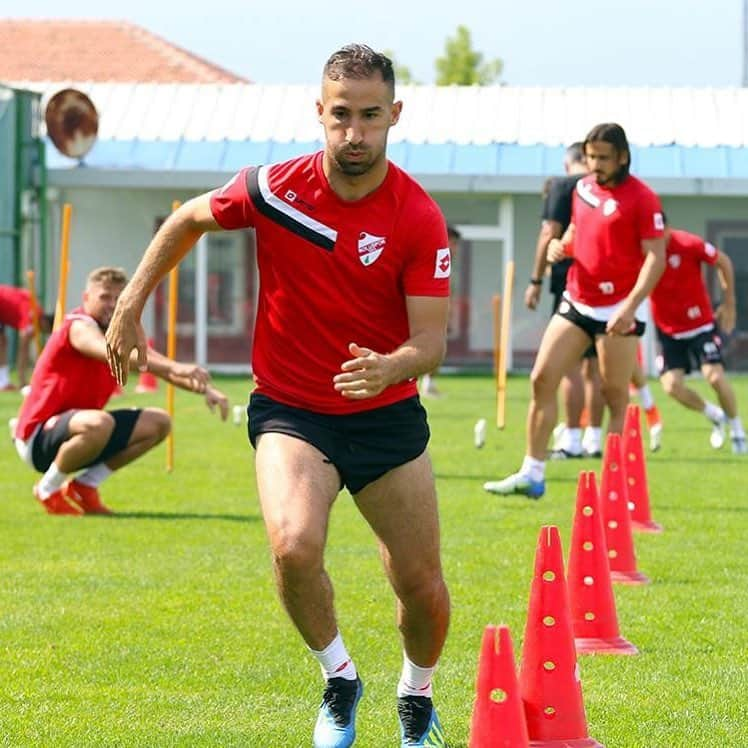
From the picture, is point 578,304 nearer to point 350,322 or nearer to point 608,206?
point 608,206

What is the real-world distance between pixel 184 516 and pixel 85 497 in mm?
652

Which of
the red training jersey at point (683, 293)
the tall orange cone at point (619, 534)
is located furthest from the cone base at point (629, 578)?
the red training jersey at point (683, 293)

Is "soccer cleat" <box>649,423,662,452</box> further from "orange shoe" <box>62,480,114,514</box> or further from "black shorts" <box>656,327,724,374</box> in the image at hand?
"orange shoe" <box>62,480,114,514</box>

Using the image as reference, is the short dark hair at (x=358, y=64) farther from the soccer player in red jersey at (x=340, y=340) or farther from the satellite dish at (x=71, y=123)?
the satellite dish at (x=71, y=123)

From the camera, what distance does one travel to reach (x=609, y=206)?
1166 centimetres

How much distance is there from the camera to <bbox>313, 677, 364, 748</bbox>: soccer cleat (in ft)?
18.5

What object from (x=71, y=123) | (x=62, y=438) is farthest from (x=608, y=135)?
(x=71, y=123)

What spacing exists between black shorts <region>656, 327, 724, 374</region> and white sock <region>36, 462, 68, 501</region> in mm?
6697

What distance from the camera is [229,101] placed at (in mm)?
35344

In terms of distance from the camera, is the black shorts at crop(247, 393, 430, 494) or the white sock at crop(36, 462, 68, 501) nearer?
the black shorts at crop(247, 393, 430, 494)

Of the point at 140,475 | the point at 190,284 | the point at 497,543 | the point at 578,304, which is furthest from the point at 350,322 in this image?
the point at 190,284

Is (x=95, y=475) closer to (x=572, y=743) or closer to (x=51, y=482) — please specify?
(x=51, y=482)

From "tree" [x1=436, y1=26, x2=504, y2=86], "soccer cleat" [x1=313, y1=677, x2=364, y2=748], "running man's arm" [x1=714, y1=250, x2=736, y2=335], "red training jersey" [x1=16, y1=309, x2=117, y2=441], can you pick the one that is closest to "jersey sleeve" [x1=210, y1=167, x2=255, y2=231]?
"soccer cleat" [x1=313, y1=677, x2=364, y2=748]

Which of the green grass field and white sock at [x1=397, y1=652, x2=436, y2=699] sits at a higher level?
white sock at [x1=397, y1=652, x2=436, y2=699]
